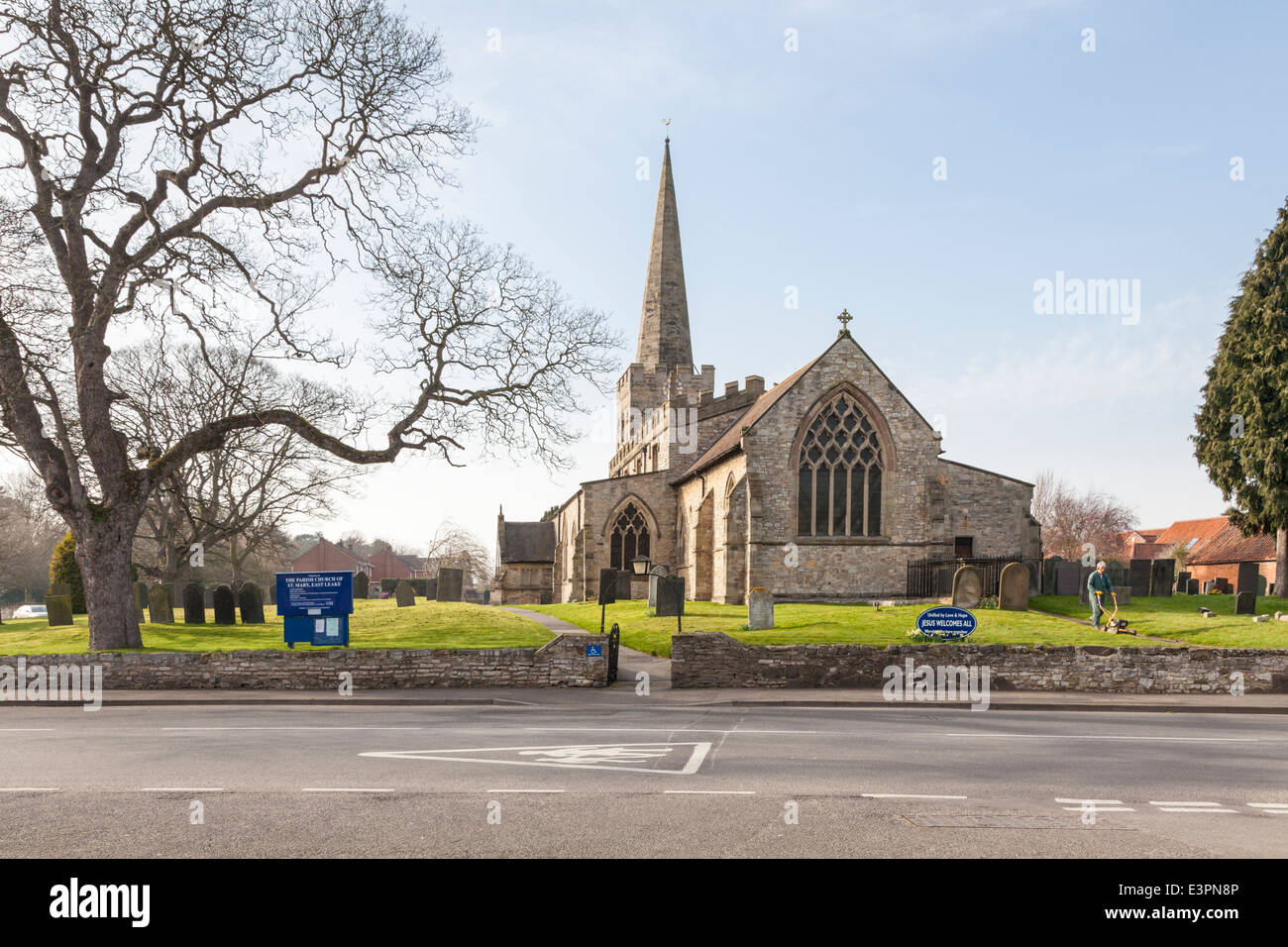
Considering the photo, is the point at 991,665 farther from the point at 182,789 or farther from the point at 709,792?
the point at 182,789

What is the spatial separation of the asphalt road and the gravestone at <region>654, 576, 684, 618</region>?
1119 centimetres

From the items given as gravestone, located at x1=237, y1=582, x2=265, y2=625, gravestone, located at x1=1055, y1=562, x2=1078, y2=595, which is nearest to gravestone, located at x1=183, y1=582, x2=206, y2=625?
gravestone, located at x1=237, y1=582, x2=265, y2=625

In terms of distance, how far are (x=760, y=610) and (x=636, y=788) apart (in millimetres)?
13997

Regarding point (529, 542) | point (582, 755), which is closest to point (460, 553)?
point (529, 542)

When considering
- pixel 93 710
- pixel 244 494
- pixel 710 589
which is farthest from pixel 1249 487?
pixel 244 494

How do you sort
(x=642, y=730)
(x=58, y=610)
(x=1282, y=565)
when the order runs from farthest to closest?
(x=1282, y=565), (x=58, y=610), (x=642, y=730)

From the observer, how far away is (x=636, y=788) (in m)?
7.71

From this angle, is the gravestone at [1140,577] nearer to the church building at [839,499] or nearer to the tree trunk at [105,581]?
the church building at [839,499]

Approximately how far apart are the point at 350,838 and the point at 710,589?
28679mm

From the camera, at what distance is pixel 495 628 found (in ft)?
78.8

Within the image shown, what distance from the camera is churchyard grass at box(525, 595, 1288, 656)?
758 inches

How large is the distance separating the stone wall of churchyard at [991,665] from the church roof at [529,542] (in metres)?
37.9

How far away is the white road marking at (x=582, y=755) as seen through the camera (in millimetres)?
8758

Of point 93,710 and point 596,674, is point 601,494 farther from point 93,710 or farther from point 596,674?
point 93,710
